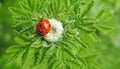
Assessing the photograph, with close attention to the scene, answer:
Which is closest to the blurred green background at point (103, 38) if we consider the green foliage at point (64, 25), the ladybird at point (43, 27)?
the green foliage at point (64, 25)

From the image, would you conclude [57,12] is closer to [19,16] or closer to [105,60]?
[19,16]

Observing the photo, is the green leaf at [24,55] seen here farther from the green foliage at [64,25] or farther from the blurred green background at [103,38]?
the blurred green background at [103,38]

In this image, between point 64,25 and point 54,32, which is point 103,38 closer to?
point 64,25

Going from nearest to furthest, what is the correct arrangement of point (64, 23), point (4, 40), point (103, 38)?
point (64, 23) < point (4, 40) < point (103, 38)

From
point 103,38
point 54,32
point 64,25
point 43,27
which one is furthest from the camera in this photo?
point 103,38

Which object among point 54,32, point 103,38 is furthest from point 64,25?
point 103,38

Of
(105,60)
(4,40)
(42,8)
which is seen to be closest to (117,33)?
(105,60)
